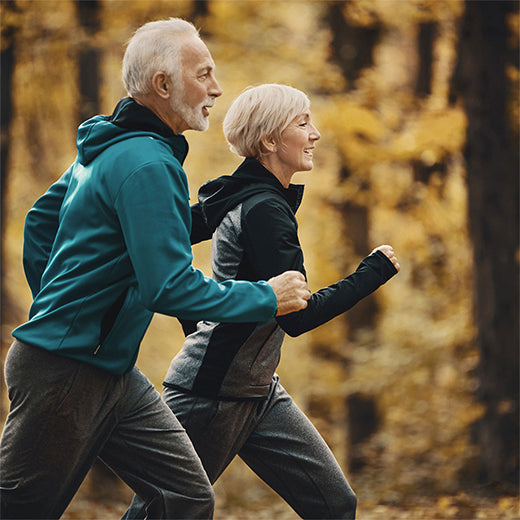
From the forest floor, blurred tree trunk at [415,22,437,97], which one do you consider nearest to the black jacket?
the forest floor

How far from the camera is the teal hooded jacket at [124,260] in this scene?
2.36 metres

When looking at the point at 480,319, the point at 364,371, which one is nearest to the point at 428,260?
the point at 364,371

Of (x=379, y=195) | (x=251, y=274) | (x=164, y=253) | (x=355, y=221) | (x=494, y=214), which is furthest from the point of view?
(x=355, y=221)

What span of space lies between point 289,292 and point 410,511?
453 centimetres

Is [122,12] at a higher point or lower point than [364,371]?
higher

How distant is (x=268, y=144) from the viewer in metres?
3.04

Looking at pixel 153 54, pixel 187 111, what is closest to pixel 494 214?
pixel 187 111

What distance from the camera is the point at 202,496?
2.68 meters

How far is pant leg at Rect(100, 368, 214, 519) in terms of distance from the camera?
8.76ft

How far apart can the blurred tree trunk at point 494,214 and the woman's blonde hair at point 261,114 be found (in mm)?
4767

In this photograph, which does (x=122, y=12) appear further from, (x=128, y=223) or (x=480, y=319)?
(x=128, y=223)

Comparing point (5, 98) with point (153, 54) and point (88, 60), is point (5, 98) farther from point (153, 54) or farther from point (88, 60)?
point (153, 54)

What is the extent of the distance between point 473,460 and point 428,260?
329 centimetres

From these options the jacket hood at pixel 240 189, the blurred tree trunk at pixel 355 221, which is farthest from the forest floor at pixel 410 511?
the jacket hood at pixel 240 189
